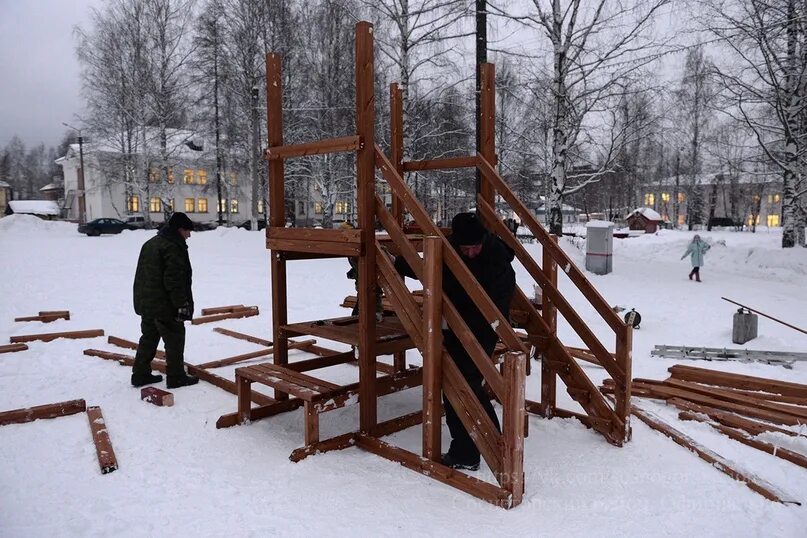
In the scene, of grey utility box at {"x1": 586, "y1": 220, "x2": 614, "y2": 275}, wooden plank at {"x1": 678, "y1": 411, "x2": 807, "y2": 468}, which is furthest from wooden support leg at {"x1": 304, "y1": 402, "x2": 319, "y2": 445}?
grey utility box at {"x1": 586, "y1": 220, "x2": 614, "y2": 275}

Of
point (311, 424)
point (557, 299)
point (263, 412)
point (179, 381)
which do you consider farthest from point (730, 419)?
point (179, 381)

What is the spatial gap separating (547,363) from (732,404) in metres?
1.89

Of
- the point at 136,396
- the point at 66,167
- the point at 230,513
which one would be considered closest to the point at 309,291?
the point at 136,396

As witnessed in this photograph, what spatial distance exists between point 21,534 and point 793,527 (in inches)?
173

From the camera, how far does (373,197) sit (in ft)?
14.8

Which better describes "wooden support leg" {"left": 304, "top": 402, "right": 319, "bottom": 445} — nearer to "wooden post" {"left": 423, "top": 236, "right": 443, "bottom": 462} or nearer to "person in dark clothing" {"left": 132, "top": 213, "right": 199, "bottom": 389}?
"wooden post" {"left": 423, "top": 236, "right": 443, "bottom": 462}

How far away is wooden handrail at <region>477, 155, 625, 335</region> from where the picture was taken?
4.48 meters

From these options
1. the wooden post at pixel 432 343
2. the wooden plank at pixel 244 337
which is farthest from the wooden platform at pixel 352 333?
the wooden plank at pixel 244 337

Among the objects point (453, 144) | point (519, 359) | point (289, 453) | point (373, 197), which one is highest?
point (453, 144)

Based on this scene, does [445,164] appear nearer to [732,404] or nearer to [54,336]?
[732,404]

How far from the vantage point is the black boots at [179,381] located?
597cm

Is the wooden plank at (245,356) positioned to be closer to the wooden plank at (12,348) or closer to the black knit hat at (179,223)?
the black knit hat at (179,223)

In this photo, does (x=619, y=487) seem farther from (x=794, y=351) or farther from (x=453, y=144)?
(x=453, y=144)

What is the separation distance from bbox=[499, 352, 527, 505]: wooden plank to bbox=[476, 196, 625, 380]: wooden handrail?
1.47 meters
